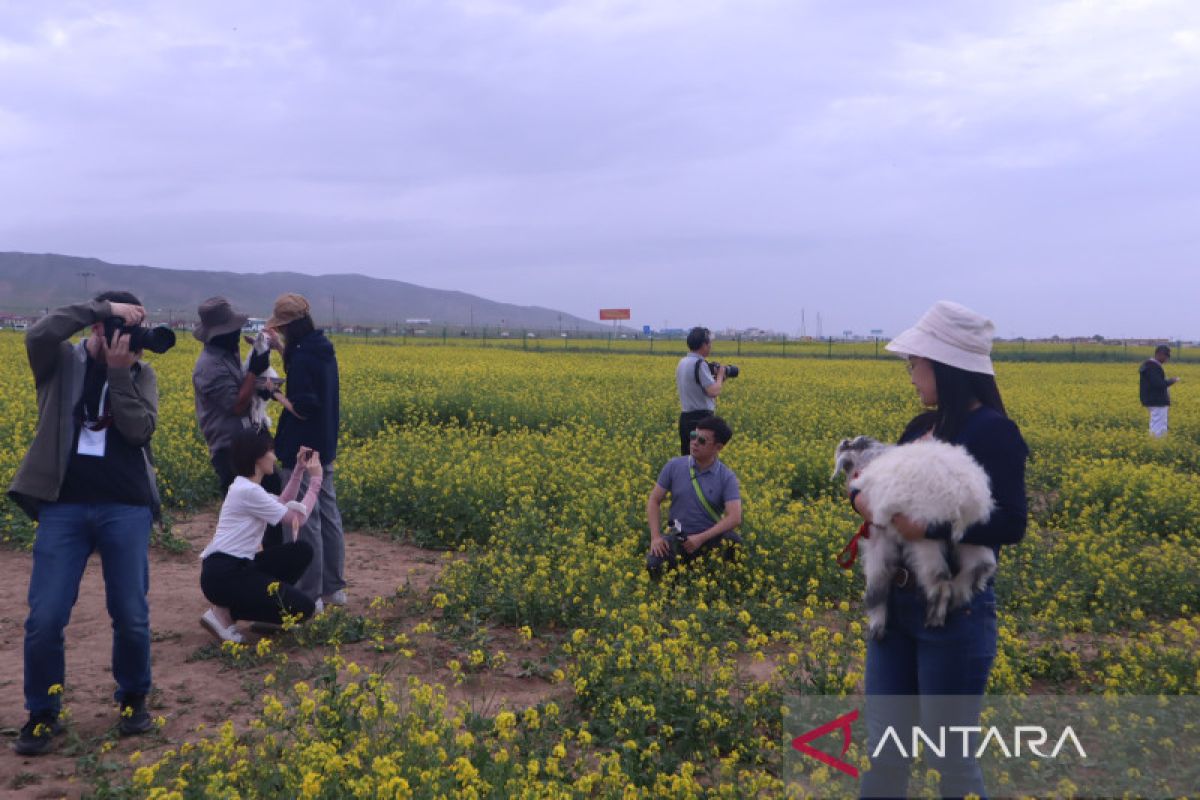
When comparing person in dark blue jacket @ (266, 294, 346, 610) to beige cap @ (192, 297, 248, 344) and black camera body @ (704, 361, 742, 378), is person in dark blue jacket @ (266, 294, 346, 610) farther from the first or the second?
black camera body @ (704, 361, 742, 378)

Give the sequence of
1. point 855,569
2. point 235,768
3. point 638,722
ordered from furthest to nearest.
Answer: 1. point 855,569
2. point 638,722
3. point 235,768

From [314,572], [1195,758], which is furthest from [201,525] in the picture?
[1195,758]

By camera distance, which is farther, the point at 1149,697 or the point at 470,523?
the point at 470,523

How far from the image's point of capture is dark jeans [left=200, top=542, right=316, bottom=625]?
16.7 ft

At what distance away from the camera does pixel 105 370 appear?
4090 millimetres

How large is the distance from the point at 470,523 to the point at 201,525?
2558mm

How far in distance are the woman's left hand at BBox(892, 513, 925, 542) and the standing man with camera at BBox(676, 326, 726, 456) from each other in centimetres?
535

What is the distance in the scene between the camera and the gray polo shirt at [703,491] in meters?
6.36

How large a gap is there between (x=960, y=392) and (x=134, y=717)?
151 inches

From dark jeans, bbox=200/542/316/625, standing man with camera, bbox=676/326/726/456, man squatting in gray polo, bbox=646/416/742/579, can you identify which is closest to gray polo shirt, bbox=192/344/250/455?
dark jeans, bbox=200/542/316/625

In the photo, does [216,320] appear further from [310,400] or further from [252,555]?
[252,555]

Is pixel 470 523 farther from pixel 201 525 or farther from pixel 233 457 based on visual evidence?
pixel 233 457

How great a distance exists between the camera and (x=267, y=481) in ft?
17.9

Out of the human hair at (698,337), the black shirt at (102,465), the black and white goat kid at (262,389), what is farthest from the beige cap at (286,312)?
the human hair at (698,337)
